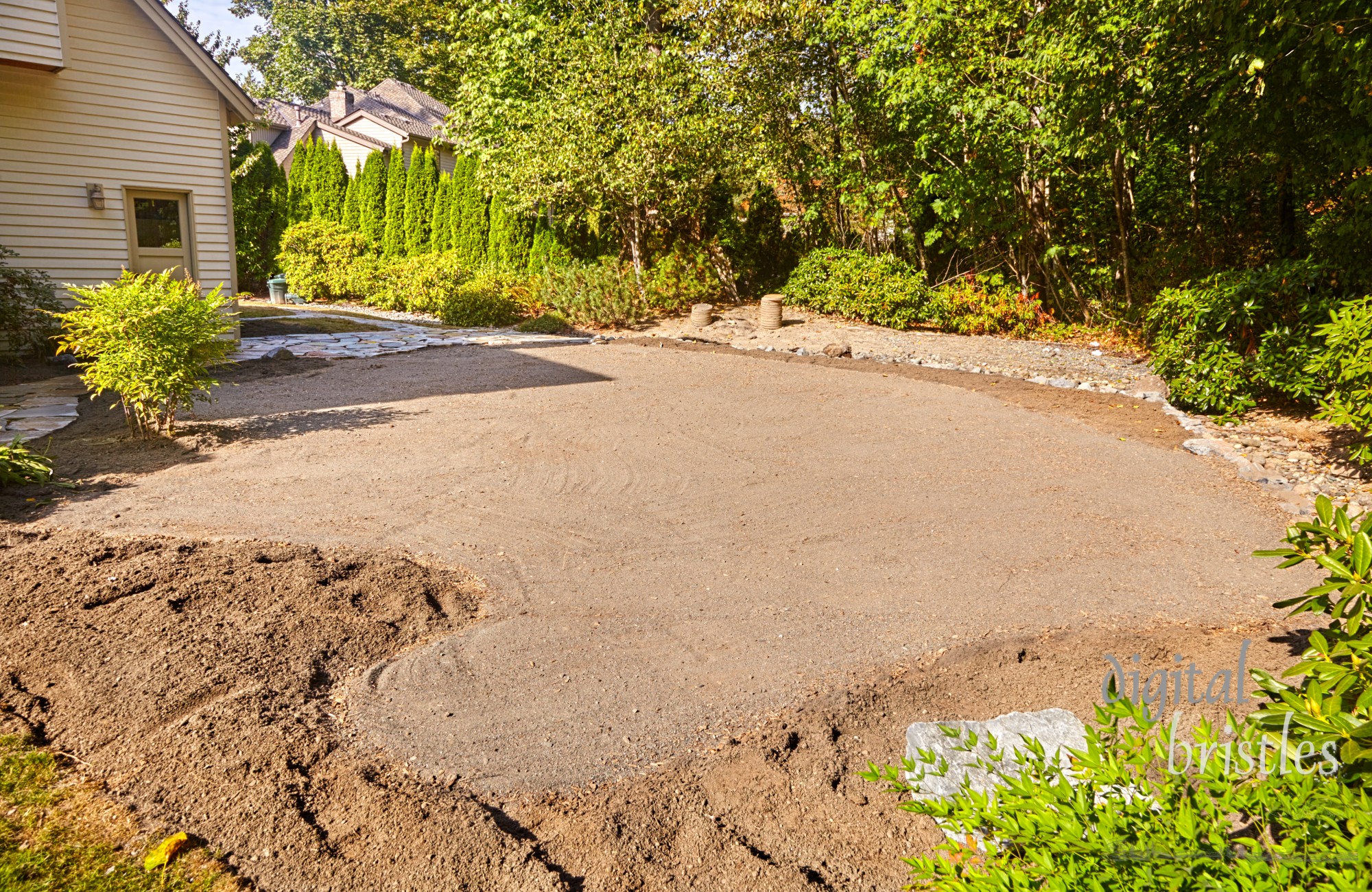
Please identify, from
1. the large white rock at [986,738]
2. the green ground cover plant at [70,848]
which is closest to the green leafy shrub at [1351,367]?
the large white rock at [986,738]

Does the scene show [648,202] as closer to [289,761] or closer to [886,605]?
[886,605]

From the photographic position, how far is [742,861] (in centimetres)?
230

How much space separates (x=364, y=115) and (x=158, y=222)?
17972 mm

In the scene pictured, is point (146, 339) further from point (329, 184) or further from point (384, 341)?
point (329, 184)

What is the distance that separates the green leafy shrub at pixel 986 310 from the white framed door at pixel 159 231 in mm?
10419

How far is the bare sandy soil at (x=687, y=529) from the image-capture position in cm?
308

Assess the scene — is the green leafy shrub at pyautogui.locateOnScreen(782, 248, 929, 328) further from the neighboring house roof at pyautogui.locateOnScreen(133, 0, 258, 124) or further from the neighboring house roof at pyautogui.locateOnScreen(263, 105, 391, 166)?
the neighboring house roof at pyautogui.locateOnScreen(263, 105, 391, 166)

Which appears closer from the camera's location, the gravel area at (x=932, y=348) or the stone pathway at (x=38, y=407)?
the stone pathway at (x=38, y=407)

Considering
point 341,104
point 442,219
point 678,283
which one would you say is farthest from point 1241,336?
point 341,104

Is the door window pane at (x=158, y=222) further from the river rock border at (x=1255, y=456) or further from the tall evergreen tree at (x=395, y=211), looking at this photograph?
the river rock border at (x=1255, y=456)

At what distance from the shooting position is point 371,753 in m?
2.71

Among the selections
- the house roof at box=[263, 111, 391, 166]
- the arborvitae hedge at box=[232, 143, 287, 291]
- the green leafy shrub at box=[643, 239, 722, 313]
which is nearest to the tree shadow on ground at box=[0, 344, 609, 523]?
the green leafy shrub at box=[643, 239, 722, 313]

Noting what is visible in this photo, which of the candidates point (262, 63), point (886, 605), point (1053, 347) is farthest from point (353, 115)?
point (262, 63)

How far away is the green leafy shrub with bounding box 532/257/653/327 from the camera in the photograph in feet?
45.1
